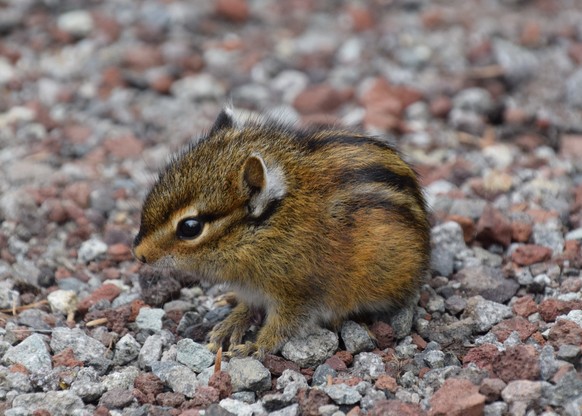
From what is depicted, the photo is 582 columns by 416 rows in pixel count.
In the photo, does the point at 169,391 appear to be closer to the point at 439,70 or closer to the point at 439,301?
the point at 439,301

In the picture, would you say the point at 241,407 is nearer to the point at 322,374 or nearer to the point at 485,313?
the point at 322,374

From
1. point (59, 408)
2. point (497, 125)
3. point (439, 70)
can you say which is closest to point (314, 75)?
point (439, 70)

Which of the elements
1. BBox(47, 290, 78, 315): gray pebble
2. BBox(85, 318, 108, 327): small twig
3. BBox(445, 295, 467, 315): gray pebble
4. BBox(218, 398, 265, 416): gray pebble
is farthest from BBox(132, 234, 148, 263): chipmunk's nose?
BBox(445, 295, 467, 315): gray pebble

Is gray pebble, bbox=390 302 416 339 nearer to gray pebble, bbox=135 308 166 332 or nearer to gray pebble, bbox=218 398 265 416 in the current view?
gray pebble, bbox=218 398 265 416

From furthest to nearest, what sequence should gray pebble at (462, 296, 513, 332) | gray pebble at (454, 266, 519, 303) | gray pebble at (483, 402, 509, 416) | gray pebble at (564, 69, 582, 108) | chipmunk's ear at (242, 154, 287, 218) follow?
gray pebble at (564, 69, 582, 108) < gray pebble at (454, 266, 519, 303) < gray pebble at (462, 296, 513, 332) < chipmunk's ear at (242, 154, 287, 218) < gray pebble at (483, 402, 509, 416)

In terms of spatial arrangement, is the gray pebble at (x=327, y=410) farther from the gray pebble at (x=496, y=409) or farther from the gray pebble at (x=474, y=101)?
the gray pebble at (x=474, y=101)

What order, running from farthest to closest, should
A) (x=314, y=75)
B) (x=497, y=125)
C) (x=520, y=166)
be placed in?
(x=314, y=75)
(x=497, y=125)
(x=520, y=166)
